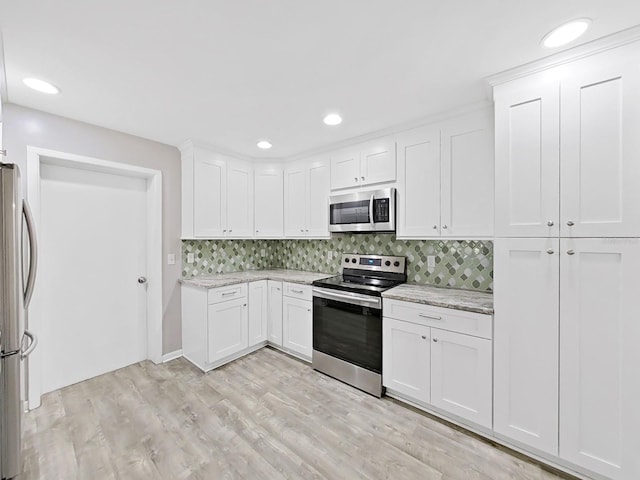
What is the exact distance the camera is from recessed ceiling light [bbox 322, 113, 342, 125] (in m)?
2.36

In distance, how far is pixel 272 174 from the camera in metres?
3.64

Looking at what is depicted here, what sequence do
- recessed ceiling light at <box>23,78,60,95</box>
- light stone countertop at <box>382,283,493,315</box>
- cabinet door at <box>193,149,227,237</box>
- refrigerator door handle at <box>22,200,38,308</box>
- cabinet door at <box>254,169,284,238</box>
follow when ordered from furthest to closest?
cabinet door at <box>254,169,284,238</box>
cabinet door at <box>193,149,227,237</box>
light stone countertop at <box>382,283,493,315</box>
recessed ceiling light at <box>23,78,60,95</box>
refrigerator door handle at <box>22,200,38,308</box>

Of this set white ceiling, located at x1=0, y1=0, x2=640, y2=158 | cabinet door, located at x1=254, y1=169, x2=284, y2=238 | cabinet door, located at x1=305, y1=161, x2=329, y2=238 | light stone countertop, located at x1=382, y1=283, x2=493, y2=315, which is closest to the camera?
white ceiling, located at x1=0, y1=0, x2=640, y2=158

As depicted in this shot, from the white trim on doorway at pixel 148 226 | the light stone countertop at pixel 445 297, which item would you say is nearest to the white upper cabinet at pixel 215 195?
the white trim on doorway at pixel 148 226

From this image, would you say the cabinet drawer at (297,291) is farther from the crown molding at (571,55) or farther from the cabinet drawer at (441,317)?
the crown molding at (571,55)

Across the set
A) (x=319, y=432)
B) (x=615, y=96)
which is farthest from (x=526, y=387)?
(x=615, y=96)

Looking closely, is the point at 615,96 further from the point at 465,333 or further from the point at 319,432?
the point at 319,432

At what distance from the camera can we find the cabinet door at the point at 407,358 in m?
2.12

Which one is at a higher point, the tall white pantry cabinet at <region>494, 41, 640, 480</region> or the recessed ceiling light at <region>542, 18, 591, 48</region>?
the recessed ceiling light at <region>542, 18, 591, 48</region>

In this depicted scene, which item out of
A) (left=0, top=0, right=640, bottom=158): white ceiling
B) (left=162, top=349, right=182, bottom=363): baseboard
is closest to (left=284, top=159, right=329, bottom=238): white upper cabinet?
(left=0, top=0, right=640, bottom=158): white ceiling

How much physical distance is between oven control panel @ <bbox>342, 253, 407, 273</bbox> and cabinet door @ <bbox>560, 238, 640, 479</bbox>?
1411 millimetres

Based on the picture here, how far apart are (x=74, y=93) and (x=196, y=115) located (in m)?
0.81

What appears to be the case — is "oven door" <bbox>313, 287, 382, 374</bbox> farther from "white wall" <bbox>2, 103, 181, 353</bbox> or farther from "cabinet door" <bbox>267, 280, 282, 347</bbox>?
"white wall" <bbox>2, 103, 181, 353</bbox>

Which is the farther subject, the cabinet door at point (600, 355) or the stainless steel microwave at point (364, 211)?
the stainless steel microwave at point (364, 211)
